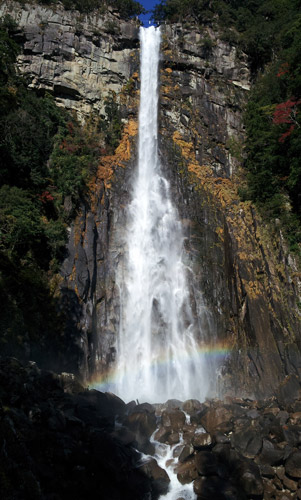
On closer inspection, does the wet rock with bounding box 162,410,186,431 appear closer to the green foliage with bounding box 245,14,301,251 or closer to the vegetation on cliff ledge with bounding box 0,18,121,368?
the vegetation on cliff ledge with bounding box 0,18,121,368

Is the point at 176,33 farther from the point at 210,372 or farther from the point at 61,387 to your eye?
the point at 61,387

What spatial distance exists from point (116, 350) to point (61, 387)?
490cm

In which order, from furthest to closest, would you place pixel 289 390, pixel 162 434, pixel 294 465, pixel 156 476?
pixel 289 390 < pixel 162 434 < pixel 294 465 < pixel 156 476

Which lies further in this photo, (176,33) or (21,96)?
(176,33)

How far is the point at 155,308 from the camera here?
1662 cm

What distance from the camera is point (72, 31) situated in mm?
23828

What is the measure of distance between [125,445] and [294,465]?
4.34 metres

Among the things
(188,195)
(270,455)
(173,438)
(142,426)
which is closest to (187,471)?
(173,438)

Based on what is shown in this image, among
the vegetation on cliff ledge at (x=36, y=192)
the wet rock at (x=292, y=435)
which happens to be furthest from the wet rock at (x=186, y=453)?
the vegetation on cliff ledge at (x=36, y=192)

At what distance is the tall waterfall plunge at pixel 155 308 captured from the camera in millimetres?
14789

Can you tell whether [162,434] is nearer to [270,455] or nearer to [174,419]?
[174,419]

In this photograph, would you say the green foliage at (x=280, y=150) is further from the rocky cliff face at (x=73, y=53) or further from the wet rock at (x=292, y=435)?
the wet rock at (x=292, y=435)

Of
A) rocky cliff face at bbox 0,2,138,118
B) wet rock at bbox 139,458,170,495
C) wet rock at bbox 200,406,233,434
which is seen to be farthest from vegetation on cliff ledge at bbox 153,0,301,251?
wet rock at bbox 139,458,170,495

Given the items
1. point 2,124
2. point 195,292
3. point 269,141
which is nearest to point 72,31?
point 2,124
